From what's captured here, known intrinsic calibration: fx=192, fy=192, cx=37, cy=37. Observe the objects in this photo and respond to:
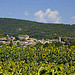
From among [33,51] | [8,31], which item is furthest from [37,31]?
[33,51]

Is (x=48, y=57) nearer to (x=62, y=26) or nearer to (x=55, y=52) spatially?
(x=55, y=52)

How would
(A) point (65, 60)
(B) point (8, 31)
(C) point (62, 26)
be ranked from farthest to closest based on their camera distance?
(C) point (62, 26) → (B) point (8, 31) → (A) point (65, 60)

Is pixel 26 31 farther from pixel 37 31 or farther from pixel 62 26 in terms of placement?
pixel 62 26

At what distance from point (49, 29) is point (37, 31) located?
467 inches

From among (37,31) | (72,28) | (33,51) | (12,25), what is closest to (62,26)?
(72,28)

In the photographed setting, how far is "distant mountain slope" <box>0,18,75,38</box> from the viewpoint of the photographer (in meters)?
143

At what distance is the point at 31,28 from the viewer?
15775 cm

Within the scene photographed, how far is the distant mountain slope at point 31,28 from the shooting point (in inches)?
5615

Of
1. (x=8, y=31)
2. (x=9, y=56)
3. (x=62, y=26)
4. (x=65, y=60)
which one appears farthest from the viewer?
(x=62, y=26)

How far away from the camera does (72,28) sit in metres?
152

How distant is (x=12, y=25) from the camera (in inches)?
6314

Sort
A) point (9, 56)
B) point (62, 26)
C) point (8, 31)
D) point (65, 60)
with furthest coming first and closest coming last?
point (62, 26) < point (8, 31) < point (9, 56) < point (65, 60)

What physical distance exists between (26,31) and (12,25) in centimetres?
1549

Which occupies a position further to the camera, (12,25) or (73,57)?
(12,25)
